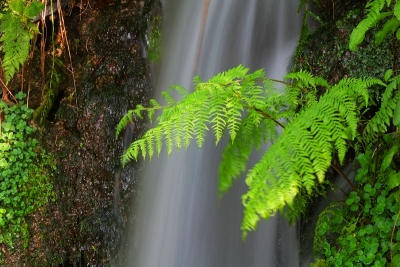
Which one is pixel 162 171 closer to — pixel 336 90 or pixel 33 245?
pixel 33 245

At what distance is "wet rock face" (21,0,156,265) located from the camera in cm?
492

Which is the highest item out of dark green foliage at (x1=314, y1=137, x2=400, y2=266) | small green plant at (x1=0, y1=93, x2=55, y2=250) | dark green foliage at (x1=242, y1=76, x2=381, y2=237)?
dark green foliage at (x1=242, y1=76, x2=381, y2=237)

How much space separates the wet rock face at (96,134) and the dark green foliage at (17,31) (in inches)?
31.6

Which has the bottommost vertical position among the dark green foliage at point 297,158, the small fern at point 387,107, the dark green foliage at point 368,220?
the dark green foliage at point 368,220

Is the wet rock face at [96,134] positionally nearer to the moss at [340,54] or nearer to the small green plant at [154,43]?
the small green plant at [154,43]

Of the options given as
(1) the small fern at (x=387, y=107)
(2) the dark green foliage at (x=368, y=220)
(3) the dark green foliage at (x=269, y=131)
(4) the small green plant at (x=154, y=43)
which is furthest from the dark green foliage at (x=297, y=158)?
(4) the small green plant at (x=154, y=43)

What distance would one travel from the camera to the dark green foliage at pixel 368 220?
2.61 m

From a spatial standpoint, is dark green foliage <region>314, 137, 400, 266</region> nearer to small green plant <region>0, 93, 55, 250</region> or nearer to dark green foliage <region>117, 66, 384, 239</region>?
dark green foliage <region>117, 66, 384, 239</region>

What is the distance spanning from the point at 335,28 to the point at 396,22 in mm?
820

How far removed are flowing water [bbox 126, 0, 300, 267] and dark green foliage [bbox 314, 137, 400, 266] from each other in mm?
740

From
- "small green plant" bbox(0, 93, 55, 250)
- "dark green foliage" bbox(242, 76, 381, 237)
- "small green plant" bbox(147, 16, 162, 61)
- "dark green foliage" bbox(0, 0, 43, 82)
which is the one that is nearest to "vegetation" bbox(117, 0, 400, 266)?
"dark green foliage" bbox(242, 76, 381, 237)

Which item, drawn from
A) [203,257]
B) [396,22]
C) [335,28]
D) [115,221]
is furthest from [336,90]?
[115,221]

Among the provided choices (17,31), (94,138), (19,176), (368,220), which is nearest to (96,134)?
(94,138)

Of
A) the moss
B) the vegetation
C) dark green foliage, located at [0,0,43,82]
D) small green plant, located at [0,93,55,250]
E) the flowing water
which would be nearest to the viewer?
the vegetation
